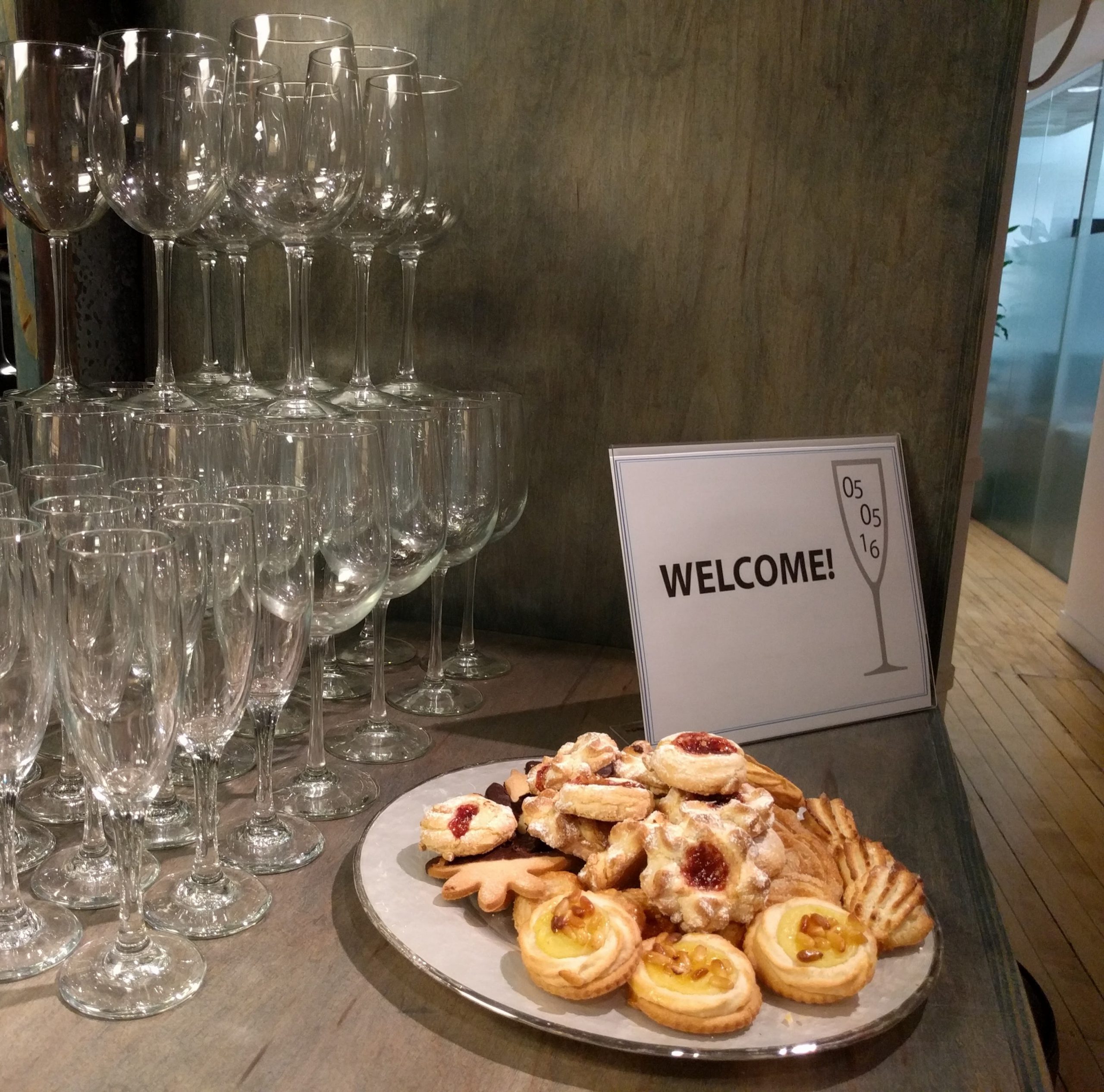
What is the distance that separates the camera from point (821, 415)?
3.79 ft

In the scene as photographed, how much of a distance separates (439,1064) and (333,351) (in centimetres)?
93

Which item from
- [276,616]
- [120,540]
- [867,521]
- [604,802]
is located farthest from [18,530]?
[867,521]

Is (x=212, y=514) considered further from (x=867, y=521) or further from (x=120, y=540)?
(x=867, y=521)

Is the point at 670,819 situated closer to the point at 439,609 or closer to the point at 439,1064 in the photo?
the point at 439,1064

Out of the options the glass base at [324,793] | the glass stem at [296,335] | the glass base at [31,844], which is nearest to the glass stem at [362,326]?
the glass stem at [296,335]

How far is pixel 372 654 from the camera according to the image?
46.4 inches

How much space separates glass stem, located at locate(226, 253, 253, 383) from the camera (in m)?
1.15

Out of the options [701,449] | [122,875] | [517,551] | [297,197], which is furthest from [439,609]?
[122,875]

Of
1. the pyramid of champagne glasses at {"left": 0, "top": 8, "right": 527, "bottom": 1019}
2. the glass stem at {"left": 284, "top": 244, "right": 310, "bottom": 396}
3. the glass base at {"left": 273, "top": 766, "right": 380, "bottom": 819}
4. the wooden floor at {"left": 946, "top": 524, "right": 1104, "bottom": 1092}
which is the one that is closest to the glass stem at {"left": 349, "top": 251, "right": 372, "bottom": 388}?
the pyramid of champagne glasses at {"left": 0, "top": 8, "right": 527, "bottom": 1019}

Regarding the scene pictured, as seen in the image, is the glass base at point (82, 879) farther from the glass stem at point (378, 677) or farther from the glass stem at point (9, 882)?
the glass stem at point (378, 677)

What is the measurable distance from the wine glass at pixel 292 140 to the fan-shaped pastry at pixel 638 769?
15.8 inches

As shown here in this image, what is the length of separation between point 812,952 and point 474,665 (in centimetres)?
65

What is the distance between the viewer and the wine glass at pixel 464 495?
0.99 meters

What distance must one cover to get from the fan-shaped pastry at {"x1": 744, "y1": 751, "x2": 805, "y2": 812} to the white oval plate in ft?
0.49
